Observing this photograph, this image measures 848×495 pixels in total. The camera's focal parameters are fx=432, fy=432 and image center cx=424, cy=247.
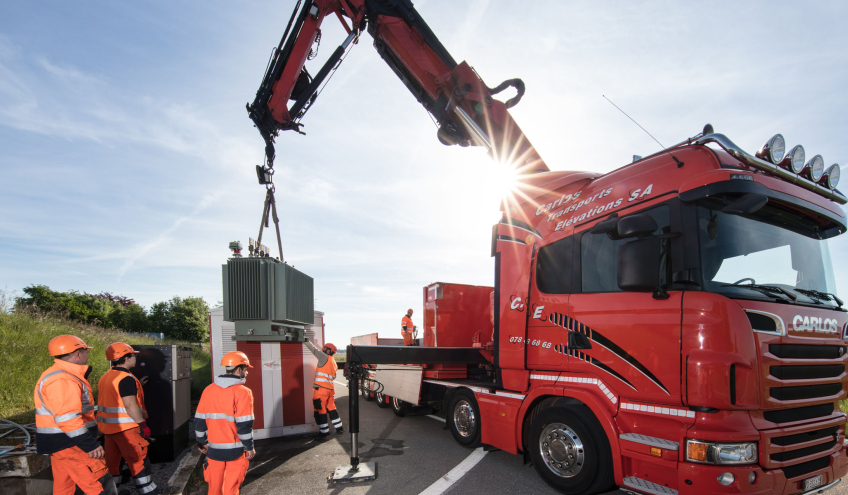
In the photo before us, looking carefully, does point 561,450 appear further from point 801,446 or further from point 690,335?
point 801,446

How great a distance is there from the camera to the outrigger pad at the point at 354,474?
195 inches

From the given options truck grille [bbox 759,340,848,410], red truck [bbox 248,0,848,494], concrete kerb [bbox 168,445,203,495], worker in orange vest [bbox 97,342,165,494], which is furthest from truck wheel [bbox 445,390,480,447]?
worker in orange vest [bbox 97,342,165,494]

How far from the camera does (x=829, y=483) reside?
3.51 metres

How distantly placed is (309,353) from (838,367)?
714cm

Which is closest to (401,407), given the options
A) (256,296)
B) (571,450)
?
(256,296)

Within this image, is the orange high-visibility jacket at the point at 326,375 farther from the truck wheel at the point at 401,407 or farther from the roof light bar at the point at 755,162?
the roof light bar at the point at 755,162

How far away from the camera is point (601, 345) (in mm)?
3924

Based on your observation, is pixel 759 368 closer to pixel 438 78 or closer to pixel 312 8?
pixel 438 78

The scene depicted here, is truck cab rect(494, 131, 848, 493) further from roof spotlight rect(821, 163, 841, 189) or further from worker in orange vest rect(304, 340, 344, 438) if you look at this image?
worker in orange vest rect(304, 340, 344, 438)

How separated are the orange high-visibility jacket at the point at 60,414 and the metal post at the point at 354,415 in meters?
2.60

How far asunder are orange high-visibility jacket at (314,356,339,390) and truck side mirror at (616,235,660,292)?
17.7ft

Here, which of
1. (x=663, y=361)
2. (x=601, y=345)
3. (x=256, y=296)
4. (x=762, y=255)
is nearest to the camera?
(x=663, y=361)

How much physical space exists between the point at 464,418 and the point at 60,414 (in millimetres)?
4494

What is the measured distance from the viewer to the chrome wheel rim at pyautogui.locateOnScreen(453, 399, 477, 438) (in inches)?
234
